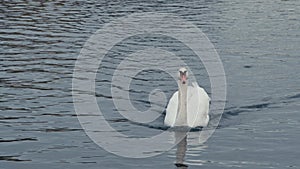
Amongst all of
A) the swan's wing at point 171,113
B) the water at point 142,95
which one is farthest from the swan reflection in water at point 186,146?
the swan's wing at point 171,113

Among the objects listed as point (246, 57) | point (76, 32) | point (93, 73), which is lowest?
point (93, 73)

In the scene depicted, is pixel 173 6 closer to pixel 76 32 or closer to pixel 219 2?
pixel 219 2

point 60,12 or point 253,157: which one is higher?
point 60,12

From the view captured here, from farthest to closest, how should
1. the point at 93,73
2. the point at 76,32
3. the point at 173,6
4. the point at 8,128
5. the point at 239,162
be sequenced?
the point at 173,6, the point at 76,32, the point at 93,73, the point at 8,128, the point at 239,162

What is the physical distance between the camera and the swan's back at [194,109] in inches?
661

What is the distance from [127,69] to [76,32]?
8.49 metres

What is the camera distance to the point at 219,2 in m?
45.2

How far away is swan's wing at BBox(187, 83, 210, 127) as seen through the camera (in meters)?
16.8

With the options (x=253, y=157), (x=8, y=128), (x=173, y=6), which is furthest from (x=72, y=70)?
(x=173, y=6)

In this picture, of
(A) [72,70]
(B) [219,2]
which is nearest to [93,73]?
(A) [72,70]

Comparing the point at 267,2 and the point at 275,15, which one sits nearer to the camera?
the point at 275,15

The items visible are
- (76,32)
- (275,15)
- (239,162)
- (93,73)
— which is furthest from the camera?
(275,15)

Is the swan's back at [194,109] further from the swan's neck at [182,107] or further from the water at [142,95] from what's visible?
the water at [142,95]

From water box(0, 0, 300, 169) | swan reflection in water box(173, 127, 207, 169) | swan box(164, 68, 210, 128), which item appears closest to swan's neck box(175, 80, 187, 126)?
swan box(164, 68, 210, 128)
